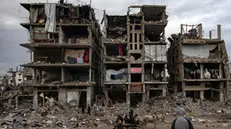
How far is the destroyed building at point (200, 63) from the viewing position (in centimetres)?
3675

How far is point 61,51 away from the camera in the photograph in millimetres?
36531

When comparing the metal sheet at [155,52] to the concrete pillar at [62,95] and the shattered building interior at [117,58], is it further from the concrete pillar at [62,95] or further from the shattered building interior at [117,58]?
the concrete pillar at [62,95]

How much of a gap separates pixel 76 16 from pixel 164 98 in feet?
56.4

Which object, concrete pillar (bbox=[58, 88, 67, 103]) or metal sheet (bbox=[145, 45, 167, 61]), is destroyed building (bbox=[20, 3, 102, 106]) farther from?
metal sheet (bbox=[145, 45, 167, 61])

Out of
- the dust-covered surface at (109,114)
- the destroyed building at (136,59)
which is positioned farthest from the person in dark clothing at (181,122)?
the destroyed building at (136,59)

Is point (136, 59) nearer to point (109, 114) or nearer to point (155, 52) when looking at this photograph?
point (155, 52)

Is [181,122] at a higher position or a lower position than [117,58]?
lower

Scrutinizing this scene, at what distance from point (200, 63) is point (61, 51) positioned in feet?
66.6

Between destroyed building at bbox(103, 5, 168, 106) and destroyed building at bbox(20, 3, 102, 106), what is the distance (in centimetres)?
319

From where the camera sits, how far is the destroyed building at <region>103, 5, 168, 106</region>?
3609 cm

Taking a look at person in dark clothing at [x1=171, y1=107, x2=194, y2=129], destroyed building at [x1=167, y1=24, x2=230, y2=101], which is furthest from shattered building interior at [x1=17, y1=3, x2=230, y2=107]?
person in dark clothing at [x1=171, y1=107, x2=194, y2=129]

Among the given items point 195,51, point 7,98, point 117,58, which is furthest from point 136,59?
point 7,98

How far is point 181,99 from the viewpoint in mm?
35000

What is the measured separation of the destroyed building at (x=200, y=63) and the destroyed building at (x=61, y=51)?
43.5 feet
